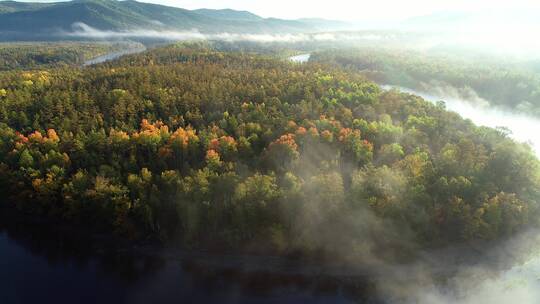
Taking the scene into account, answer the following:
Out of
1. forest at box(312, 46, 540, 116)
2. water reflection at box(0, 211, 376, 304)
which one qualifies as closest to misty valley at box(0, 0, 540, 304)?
water reflection at box(0, 211, 376, 304)

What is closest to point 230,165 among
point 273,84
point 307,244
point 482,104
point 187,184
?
point 187,184

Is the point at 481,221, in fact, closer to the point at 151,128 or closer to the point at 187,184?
the point at 187,184

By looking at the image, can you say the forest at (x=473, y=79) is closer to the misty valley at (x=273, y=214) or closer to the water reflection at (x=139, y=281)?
the misty valley at (x=273, y=214)

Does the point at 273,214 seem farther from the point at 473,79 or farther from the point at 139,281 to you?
the point at 473,79

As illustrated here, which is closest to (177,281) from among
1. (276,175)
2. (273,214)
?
(273,214)

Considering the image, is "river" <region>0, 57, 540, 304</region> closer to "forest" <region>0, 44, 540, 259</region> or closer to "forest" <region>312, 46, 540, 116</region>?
"forest" <region>0, 44, 540, 259</region>

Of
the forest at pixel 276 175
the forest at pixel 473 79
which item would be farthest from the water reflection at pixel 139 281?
the forest at pixel 473 79

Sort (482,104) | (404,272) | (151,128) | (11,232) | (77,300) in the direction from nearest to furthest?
1. (77,300)
2. (404,272)
3. (11,232)
4. (151,128)
5. (482,104)

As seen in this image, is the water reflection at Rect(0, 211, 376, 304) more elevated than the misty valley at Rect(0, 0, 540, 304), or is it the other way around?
the misty valley at Rect(0, 0, 540, 304)
